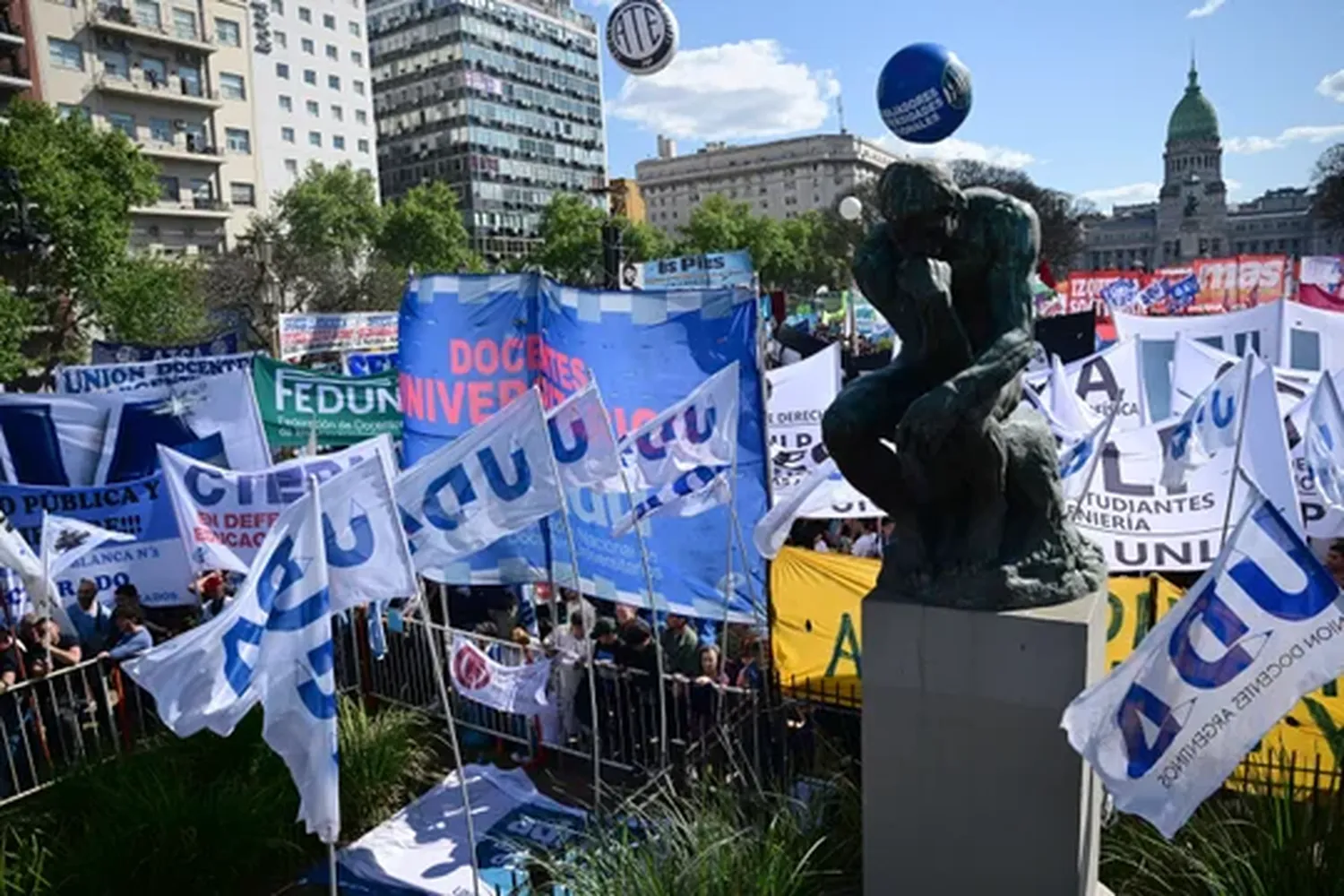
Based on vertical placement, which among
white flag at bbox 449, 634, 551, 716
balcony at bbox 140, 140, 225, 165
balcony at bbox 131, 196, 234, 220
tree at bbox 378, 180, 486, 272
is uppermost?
balcony at bbox 140, 140, 225, 165

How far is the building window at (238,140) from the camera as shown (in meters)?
60.3

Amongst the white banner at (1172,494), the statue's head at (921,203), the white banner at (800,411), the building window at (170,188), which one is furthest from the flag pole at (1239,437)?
the building window at (170,188)

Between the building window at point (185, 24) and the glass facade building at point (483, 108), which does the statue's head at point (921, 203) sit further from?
the glass facade building at point (483, 108)

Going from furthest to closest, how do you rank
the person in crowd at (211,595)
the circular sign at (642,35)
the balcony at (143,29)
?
the balcony at (143,29)
the circular sign at (642,35)
the person in crowd at (211,595)

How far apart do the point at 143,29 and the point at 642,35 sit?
49.5 metres

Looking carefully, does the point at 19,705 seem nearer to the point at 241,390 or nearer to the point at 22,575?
the point at 22,575

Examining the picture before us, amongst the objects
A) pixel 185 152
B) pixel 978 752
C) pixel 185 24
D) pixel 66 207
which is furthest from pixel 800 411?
pixel 185 24

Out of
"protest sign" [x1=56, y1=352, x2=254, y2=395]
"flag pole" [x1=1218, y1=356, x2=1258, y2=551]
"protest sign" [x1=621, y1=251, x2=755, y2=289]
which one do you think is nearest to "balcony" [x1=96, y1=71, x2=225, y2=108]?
"protest sign" [x1=621, y1=251, x2=755, y2=289]

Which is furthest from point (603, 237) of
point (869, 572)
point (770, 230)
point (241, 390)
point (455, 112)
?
point (455, 112)

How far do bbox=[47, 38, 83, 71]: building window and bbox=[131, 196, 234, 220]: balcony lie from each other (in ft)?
24.9

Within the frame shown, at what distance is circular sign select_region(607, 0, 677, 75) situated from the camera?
1645 cm

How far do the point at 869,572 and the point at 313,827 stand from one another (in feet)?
15.5

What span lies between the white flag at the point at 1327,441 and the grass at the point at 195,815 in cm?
756

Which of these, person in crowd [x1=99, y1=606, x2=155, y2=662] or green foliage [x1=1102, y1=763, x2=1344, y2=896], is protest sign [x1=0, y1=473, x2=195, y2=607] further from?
green foliage [x1=1102, y1=763, x2=1344, y2=896]
